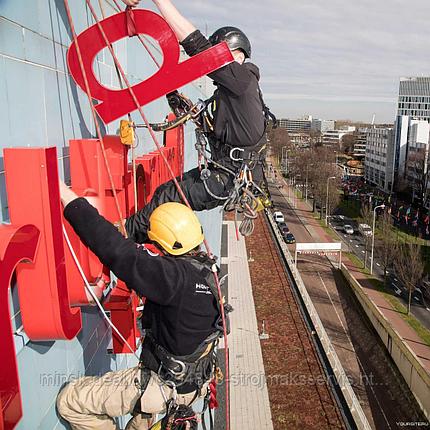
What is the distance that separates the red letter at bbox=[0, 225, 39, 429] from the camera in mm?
2662

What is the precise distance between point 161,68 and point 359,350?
76.3 feet

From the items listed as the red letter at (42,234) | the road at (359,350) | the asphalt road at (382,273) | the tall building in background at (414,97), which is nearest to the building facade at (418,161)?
the asphalt road at (382,273)

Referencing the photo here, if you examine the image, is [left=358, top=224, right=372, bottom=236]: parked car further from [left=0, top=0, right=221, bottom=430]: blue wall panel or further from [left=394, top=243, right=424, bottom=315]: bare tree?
[left=0, top=0, right=221, bottom=430]: blue wall panel

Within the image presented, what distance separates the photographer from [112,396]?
162 inches

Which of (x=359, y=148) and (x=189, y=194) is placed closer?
(x=189, y=194)

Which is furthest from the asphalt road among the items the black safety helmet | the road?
the black safety helmet

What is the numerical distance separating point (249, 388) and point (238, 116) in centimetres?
1371

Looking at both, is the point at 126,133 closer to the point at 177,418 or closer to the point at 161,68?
the point at 161,68

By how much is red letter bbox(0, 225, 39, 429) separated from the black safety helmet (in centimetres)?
339

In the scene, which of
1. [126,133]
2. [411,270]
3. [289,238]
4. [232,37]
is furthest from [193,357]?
[289,238]

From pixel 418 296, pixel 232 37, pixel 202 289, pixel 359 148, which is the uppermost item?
pixel 232 37

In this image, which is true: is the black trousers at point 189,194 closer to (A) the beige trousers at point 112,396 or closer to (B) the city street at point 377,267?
(A) the beige trousers at point 112,396

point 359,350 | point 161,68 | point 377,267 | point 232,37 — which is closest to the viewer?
point 161,68

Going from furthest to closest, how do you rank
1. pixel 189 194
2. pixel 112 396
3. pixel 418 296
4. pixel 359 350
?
pixel 418 296 < pixel 359 350 < pixel 189 194 < pixel 112 396
